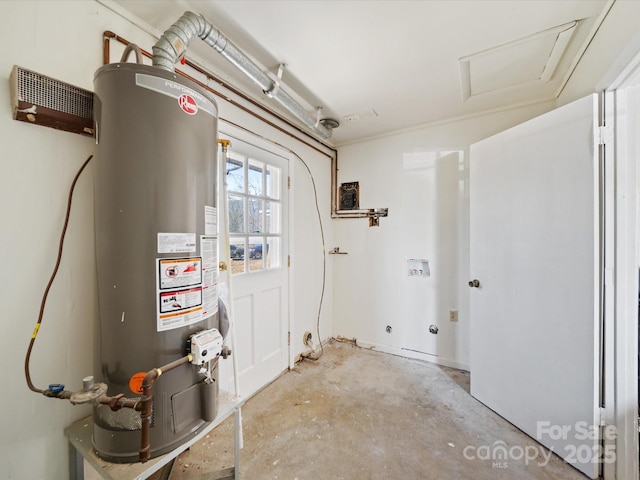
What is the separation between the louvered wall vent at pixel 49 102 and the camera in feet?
2.96

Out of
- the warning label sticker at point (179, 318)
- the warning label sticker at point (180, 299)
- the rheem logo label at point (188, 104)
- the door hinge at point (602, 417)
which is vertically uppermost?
the rheem logo label at point (188, 104)

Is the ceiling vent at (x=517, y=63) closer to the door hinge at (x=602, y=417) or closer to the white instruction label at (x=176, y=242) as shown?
the white instruction label at (x=176, y=242)

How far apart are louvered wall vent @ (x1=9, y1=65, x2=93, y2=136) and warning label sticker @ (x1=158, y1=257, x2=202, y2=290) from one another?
74cm

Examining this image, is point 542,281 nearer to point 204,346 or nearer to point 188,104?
point 204,346

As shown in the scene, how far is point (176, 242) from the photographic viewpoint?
0.90m

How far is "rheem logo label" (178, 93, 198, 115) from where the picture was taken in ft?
2.98

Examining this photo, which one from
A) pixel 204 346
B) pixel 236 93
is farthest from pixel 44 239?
pixel 236 93

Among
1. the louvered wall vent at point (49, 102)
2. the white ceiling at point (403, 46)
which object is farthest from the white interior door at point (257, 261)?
the louvered wall vent at point (49, 102)

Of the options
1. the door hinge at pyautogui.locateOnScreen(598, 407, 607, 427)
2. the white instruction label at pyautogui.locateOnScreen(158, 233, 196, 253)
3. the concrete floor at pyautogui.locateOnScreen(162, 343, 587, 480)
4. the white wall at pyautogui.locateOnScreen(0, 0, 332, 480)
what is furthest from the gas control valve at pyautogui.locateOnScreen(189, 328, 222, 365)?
the door hinge at pyautogui.locateOnScreen(598, 407, 607, 427)

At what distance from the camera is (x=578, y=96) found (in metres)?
1.59

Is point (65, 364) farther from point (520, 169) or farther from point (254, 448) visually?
point (520, 169)

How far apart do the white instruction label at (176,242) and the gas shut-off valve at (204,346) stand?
33 centimetres

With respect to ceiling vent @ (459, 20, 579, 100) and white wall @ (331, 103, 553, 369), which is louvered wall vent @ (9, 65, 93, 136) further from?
white wall @ (331, 103, 553, 369)

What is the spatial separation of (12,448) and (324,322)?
2.43 metres
